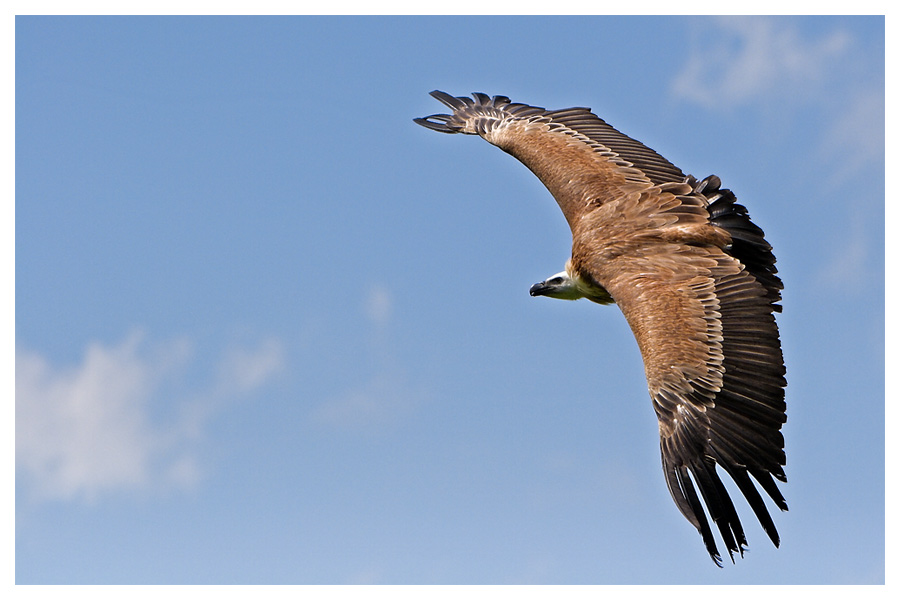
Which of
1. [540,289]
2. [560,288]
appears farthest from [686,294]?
[540,289]

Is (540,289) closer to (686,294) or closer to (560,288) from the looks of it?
(560,288)

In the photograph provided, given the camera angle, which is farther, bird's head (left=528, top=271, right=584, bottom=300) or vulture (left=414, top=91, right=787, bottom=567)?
bird's head (left=528, top=271, right=584, bottom=300)

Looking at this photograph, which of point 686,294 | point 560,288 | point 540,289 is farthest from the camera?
point 540,289

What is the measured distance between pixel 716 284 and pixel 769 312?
58 cm

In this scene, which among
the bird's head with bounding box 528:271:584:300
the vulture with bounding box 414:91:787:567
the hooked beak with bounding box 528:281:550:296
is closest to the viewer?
the vulture with bounding box 414:91:787:567

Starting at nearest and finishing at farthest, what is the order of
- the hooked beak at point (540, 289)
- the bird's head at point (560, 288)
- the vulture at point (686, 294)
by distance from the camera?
the vulture at point (686, 294), the bird's head at point (560, 288), the hooked beak at point (540, 289)

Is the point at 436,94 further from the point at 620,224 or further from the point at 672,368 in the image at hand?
the point at 672,368

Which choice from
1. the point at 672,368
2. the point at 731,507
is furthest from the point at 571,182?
the point at 731,507

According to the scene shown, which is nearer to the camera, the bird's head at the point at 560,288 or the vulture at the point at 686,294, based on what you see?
the vulture at the point at 686,294

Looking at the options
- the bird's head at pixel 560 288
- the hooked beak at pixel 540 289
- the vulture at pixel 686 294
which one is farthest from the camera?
the hooked beak at pixel 540 289

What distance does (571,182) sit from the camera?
13.6m

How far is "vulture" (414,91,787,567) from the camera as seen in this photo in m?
10.3

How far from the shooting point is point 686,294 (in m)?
11.3

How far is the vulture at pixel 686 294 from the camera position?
1032 centimetres
